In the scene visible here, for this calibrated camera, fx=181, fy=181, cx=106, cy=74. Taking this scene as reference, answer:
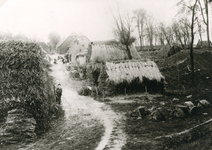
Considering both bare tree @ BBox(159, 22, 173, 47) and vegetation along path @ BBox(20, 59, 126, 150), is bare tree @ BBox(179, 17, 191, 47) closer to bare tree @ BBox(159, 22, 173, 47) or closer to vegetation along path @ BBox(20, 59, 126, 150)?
bare tree @ BBox(159, 22, 173, 47)

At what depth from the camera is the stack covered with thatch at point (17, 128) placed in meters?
3.51

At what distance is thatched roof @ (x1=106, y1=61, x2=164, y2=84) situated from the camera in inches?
288

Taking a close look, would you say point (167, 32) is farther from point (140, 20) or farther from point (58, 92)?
point (58, 92)

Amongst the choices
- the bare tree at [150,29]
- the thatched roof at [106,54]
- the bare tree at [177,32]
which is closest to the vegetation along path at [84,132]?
the bare tree at [150,29]

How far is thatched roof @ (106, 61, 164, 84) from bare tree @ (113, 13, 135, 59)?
275cm

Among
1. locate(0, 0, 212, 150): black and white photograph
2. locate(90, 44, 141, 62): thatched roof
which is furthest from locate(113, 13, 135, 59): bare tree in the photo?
locate(90, 44, 141, 62): thatched roof

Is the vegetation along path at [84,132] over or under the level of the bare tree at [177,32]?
under

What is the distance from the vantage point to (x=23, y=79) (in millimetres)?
3926

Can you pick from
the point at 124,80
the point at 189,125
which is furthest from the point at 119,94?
the point at 189,125

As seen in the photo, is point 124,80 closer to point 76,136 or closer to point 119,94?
point 119,94

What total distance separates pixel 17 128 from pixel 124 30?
3121 millimetres

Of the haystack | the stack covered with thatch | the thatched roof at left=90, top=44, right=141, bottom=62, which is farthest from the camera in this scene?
the haystack

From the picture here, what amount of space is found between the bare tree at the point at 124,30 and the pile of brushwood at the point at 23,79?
73.7 inches

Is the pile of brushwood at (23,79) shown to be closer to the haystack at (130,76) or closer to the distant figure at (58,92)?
the distant figure at (58,92)
